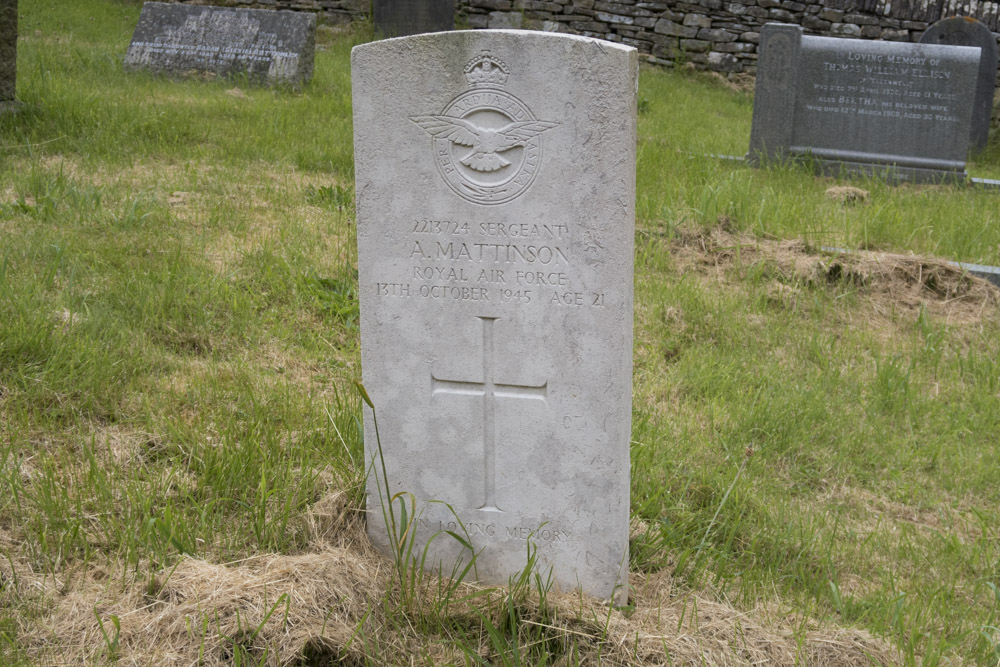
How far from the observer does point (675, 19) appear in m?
12.1

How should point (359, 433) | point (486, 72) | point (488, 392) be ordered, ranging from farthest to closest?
point (359, 433)
point (488, 392)
point (486, 72)

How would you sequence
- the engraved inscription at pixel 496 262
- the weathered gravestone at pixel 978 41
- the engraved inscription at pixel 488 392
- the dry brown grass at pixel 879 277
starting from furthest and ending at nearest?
the weathered gravestone at pixel 978 41 < the dry brown grass at pixel 879 277 < the engraved inscription at pixel 488 392 < the engraved inscription at pixel 496 262

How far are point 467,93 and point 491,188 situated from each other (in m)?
0.23

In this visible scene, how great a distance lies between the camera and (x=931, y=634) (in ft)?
7.68

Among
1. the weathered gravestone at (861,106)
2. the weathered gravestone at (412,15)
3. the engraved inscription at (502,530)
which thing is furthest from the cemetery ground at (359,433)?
the weathered gravestone at (412,15)

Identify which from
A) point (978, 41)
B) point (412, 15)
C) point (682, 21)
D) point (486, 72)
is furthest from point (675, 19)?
point (486, 72)

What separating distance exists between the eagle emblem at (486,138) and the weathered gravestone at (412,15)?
9648 mm

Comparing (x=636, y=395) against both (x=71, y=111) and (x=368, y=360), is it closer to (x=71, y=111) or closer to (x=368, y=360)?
(x=368, y=360)

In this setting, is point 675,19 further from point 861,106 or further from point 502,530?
point 502,530

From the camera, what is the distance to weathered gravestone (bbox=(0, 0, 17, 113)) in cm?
562

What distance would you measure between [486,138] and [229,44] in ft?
23.3

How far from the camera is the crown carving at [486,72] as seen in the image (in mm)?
2158

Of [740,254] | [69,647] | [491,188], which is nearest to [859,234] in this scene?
[740,254]

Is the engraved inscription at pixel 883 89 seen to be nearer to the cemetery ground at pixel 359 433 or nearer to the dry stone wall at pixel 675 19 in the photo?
the cemetery ground at pixel 359 433
